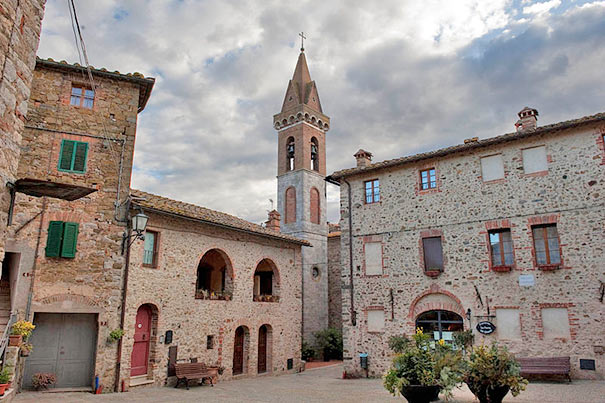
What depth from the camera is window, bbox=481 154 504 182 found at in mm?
15123

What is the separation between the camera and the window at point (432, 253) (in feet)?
51.8

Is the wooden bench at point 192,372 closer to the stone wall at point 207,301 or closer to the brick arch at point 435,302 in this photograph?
the stone wall at point 207,301

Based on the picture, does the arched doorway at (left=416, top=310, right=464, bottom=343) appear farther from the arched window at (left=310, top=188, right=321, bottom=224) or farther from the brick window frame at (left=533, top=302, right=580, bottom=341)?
Result: the arched window at (left=310, top=188, right=321, bottom=224)

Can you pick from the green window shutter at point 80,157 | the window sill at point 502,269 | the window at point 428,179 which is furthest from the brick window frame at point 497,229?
the green window shutter at point 80,157

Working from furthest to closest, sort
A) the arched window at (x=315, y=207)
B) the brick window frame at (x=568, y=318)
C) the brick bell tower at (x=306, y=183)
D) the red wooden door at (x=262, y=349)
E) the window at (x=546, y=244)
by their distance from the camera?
1. the arched window at (x=315, y=207)
2. the brick bell tower at (x=306, y=183)
3. the red wooden door at (x=262, y=349)
4. the window at (x=546, y=244)
5. the brick window frame at (x=568, y=318)

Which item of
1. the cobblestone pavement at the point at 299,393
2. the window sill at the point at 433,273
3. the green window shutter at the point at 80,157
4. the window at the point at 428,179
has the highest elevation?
the window at the point at 428,179

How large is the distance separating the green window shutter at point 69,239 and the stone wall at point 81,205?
16 centimetres

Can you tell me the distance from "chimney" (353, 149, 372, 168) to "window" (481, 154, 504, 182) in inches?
197

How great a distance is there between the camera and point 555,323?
13.2 metres

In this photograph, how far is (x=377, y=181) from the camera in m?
17.8

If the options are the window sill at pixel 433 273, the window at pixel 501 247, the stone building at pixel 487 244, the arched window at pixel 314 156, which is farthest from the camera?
the arched window at pixel 314 156

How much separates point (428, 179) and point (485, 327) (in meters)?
5.66

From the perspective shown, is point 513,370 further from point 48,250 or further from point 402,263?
point 48,250

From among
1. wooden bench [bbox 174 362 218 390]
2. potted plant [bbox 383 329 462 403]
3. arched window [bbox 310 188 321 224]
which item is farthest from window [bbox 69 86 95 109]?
arched window [bbox 310 188 321 224]
